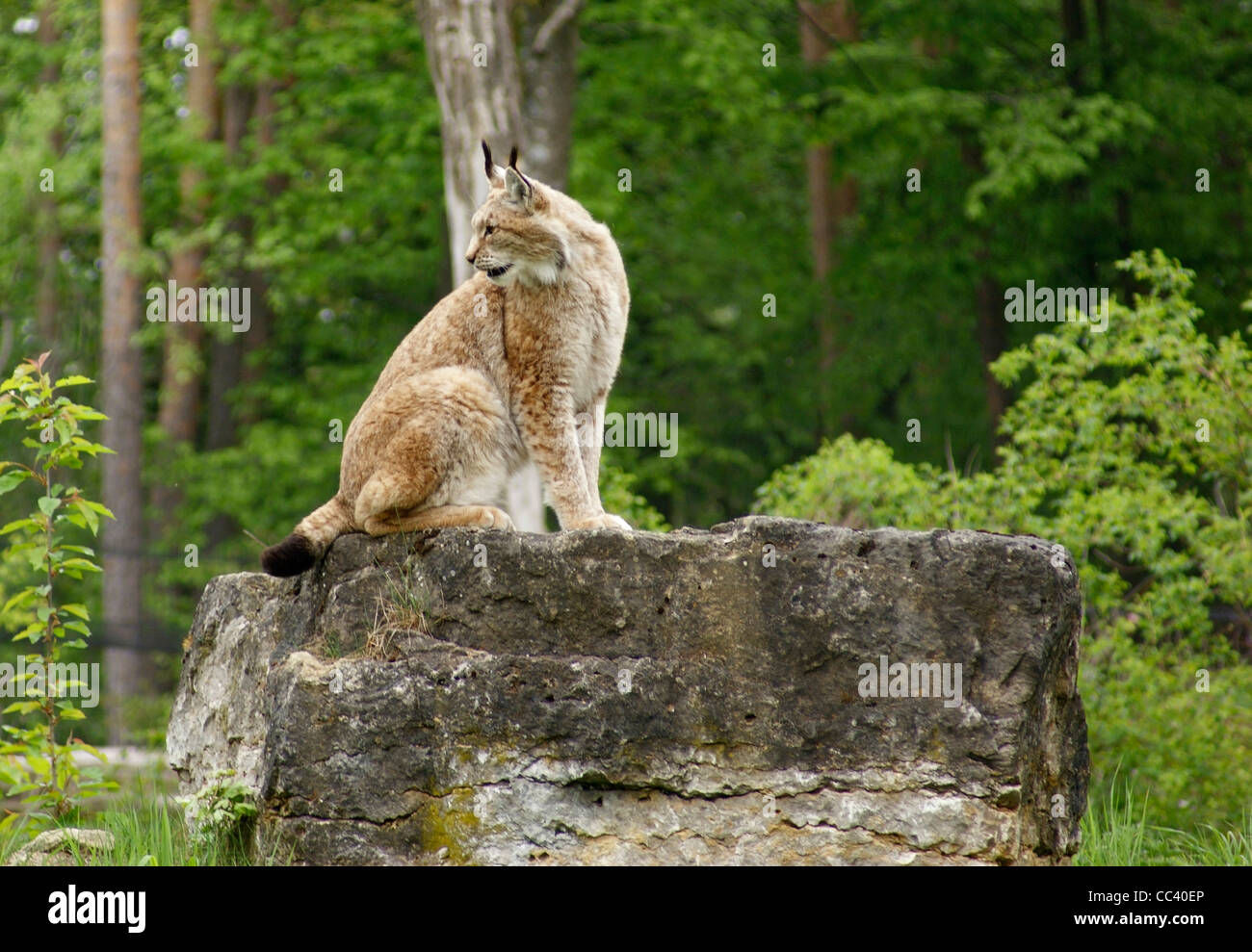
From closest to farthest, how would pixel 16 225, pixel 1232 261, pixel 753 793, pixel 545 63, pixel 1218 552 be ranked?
pixel 753 793
pixel 1218 552
pixel 545 63
pixel 1232 261
pixel 16 225

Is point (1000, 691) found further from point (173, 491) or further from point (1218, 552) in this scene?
point (173, 491)

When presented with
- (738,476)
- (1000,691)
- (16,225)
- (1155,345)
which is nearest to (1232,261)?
(738,476)

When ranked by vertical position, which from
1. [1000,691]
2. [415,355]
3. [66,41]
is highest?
[66,41]

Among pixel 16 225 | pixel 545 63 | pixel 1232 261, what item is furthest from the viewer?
pixel 16 225

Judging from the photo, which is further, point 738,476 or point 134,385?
point 738,476

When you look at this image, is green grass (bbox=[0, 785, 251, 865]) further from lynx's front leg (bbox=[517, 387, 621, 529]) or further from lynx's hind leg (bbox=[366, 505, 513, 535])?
lynx's front leg (bbox=[517, 387, 621, 529])

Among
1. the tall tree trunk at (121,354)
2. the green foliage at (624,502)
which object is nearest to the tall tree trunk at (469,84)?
the green foliage at (624,502)

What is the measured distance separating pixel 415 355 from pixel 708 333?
44.9 feet

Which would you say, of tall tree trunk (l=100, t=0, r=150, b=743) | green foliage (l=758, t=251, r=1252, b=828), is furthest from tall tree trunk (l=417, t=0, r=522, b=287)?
tall tree trunk (l=100, t=0, r=150, b=743)

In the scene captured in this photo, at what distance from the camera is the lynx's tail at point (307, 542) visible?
17.8 feet

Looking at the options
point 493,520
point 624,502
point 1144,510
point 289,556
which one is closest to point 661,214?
point 624,502

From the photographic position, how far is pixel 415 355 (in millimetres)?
5852

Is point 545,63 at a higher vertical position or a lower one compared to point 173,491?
higher

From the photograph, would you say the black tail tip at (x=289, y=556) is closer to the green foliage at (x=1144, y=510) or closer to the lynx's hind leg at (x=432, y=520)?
the lynx's hind leg at (x=432, y=520)
